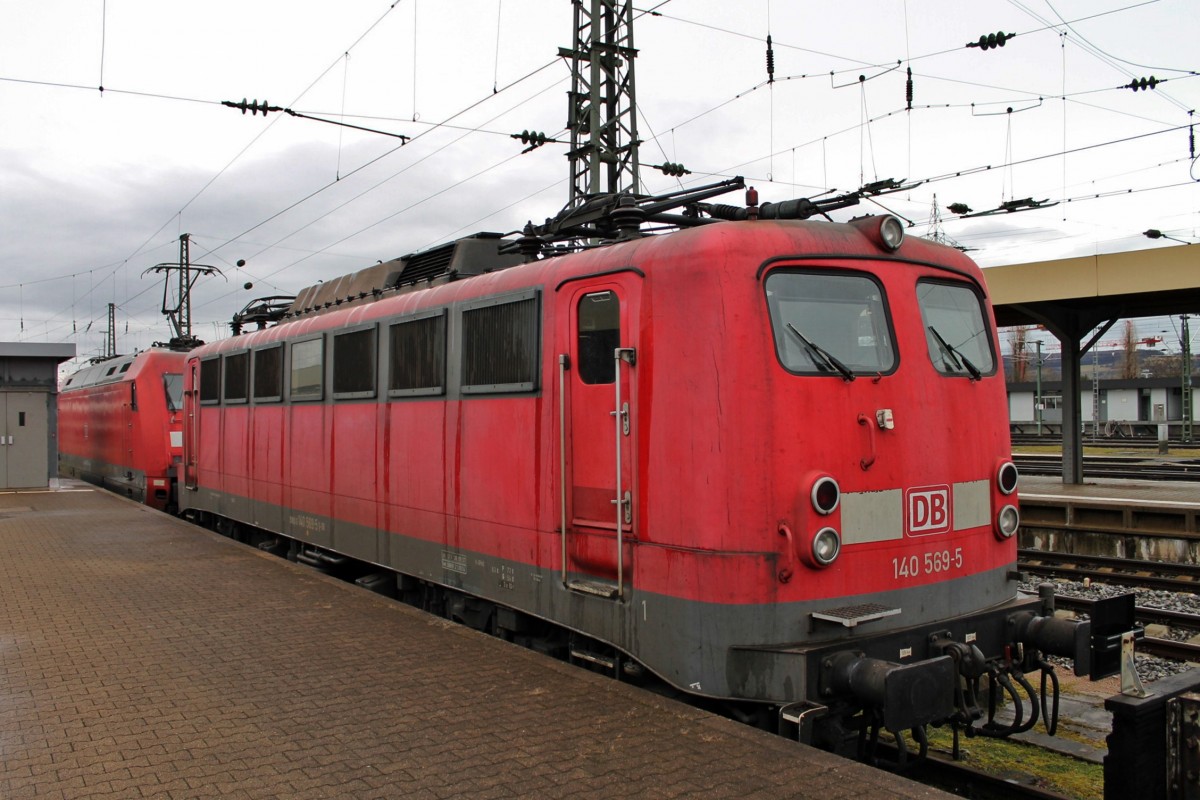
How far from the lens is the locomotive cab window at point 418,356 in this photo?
7785mm

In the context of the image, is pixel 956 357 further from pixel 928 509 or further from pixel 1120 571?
pixel 1120 571

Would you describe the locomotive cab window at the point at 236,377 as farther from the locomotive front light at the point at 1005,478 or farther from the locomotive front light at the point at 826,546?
the locomotive front light at the point at 1005,478

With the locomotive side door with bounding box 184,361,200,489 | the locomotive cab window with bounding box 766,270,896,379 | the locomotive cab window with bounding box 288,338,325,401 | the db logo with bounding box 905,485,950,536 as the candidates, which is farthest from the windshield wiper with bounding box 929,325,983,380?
the locomotive side door with bounding box 184,361,200,489

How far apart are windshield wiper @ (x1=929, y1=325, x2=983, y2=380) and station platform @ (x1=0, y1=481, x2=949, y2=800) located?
2643 mm

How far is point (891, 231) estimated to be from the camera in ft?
18.7

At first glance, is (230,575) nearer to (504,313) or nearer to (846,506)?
(504,313)

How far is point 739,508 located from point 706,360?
84cm

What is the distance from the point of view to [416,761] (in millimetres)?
4691

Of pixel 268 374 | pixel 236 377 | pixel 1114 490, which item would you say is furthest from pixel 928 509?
pixel 1114 490

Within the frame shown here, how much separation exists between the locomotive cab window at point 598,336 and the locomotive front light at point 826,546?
158cm

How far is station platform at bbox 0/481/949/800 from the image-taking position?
443cm

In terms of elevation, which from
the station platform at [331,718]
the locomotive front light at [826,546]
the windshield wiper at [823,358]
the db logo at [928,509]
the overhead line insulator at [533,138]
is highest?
the overhead line insulator at [533,138]

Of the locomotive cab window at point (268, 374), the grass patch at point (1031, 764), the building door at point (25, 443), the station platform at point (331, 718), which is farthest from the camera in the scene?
the building door at point (25, 443)

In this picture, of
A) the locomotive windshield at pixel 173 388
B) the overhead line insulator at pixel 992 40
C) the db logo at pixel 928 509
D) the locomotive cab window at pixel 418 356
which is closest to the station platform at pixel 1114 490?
the overhead line insulator at pixel 992 40
